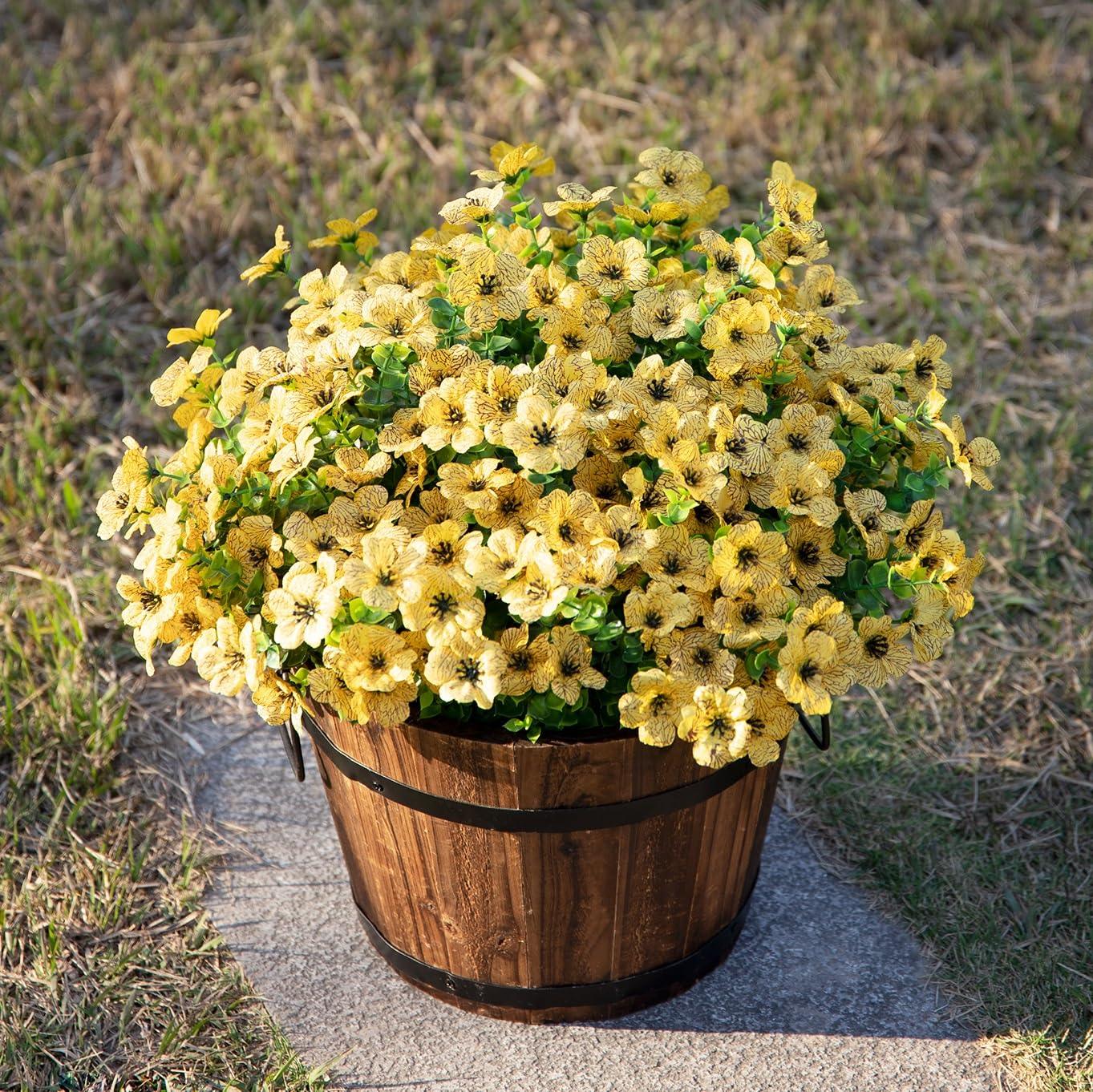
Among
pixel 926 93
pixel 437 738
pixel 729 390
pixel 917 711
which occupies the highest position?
pixel 729 390

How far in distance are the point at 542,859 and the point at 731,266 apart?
830 millimetres

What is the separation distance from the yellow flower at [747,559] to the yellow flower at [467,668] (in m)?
0.28

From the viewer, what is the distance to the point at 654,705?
5.20ft

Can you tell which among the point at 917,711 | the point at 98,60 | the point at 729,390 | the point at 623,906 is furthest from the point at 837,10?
the point at 623,906

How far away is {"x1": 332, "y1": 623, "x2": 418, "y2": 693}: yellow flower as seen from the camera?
153 centimetres

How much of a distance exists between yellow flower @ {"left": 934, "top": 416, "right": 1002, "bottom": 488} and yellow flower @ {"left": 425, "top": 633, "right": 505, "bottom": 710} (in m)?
0.62

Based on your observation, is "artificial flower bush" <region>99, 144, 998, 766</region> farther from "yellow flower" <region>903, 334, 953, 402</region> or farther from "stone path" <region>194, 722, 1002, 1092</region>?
"stone path" <region>194, 722, 1002, 1092</region>

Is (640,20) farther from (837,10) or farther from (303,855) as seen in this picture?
(303,855)

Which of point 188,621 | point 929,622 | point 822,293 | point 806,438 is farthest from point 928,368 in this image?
point 188,621

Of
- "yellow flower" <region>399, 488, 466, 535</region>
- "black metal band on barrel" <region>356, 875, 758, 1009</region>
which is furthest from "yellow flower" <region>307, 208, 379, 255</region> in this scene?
"black metal band on barrel" <region>356, 875, 758, 1009</region>

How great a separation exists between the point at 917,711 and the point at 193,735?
1.40m

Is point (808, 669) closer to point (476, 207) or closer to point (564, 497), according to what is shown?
point (564, 497)

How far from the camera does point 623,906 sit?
5.95 ft

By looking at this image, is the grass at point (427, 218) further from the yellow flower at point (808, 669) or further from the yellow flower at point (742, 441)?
the yellow flower at point (742, 441)
